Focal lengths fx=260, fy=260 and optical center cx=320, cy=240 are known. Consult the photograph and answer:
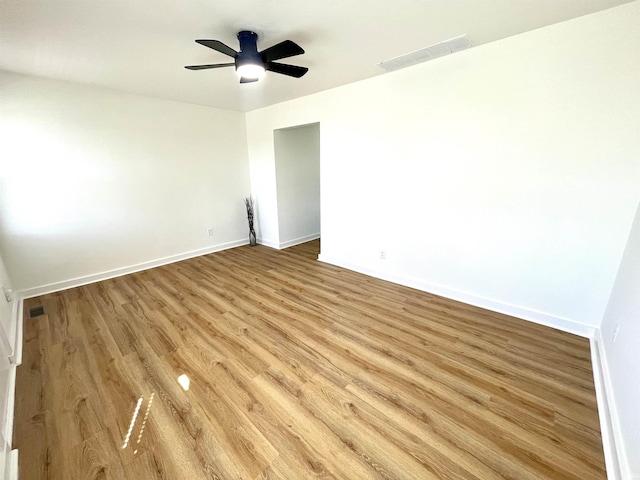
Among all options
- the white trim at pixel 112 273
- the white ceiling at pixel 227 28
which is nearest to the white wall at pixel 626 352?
the white ceiling at pixel 227 28

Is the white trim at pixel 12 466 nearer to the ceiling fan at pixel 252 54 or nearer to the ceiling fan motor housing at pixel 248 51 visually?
the ceiling fan at pixel 252 54

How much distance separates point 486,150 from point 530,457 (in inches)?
88.7

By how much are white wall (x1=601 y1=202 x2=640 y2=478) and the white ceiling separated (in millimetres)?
1749

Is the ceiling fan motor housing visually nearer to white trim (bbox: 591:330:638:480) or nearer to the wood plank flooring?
the wood plank flooring

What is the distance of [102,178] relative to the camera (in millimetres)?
3365

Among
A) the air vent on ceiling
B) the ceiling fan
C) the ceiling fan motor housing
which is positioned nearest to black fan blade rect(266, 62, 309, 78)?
the ceiling fan

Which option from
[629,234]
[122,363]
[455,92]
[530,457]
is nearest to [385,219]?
[455,92]

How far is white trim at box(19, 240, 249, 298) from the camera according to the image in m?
3.08

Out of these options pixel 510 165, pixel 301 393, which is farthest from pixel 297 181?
pixel 301 393

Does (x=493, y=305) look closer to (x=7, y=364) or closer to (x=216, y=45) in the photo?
(x=216, y=45)

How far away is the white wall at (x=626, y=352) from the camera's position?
1.16 m

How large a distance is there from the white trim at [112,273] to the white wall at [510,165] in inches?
111

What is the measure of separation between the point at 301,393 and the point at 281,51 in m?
2.44

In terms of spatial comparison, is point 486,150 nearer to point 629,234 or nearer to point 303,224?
point 629,234
